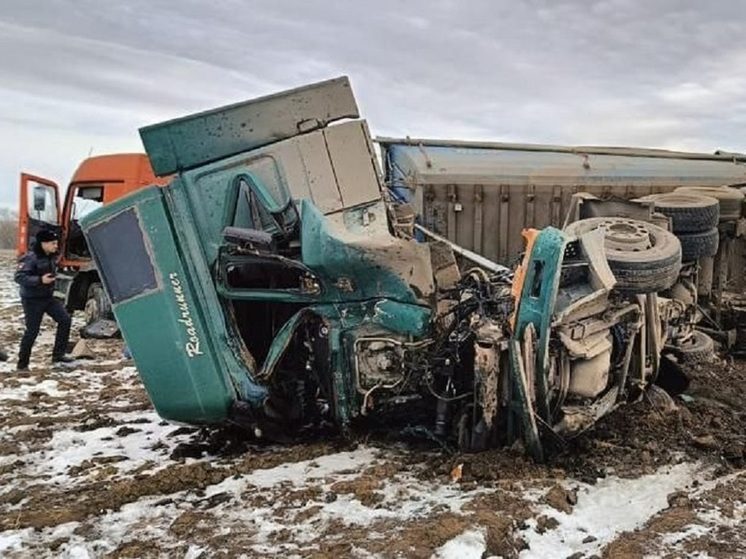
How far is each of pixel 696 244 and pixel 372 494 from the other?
307 centimetres

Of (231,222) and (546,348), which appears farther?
(231,222)

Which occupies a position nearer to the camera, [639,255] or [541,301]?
[541,301]

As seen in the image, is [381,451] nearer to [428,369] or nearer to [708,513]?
[428,369]

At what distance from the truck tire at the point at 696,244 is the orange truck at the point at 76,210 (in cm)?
715

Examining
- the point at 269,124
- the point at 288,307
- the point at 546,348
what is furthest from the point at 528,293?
the point at 269,124

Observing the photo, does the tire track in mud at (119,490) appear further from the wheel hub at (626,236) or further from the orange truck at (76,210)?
the orange truck at (76,210)

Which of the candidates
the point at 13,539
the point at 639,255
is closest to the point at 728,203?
the point at 639,255

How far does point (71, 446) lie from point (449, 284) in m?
2.59

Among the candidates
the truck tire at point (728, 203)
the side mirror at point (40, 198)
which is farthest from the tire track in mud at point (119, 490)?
the side mirror at point (40, 198)

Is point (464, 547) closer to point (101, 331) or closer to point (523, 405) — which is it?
point (523, 405)

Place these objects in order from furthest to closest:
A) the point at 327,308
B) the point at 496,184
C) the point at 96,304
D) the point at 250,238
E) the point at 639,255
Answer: the point at 96,304 < the point at 496,184 < the point at 327,308 < the point at 250,238 < the point at 639,255

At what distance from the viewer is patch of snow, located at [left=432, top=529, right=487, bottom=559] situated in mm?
2980

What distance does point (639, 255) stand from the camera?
4.00m

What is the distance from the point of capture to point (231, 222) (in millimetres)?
4387
